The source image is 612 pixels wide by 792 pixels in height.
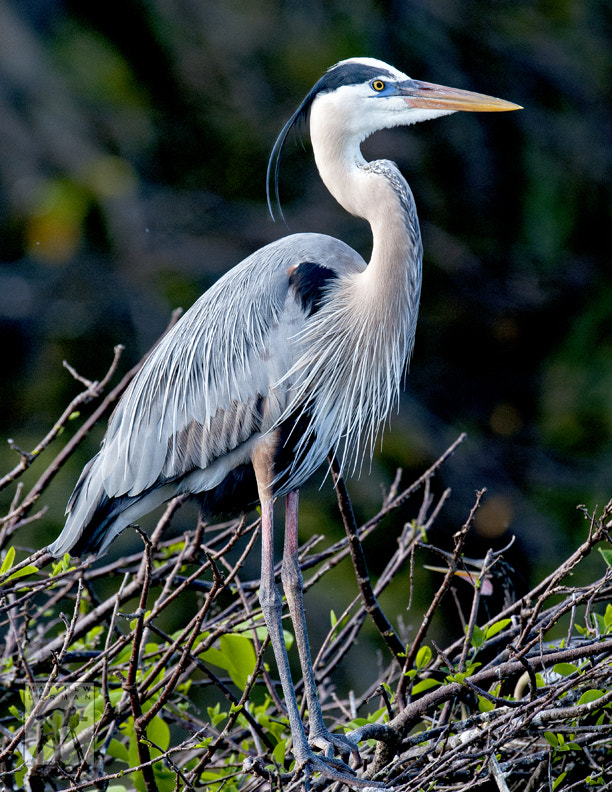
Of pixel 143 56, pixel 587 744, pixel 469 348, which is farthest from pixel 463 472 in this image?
pixel 587 744

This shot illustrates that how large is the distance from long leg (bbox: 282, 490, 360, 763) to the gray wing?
0.81 ft

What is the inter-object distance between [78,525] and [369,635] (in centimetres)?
285

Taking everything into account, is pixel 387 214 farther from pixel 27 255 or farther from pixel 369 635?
pixel 27 255

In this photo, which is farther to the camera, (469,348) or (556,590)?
(469,348)

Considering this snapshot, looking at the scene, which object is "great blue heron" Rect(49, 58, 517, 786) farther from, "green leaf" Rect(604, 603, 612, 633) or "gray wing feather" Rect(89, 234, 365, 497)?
"green leaf" Rect(604, 603, 612, 633)

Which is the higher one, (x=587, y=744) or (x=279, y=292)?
(x=279, y=292)

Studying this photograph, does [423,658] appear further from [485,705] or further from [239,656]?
[239,656]

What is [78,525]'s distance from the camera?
2.76 metres

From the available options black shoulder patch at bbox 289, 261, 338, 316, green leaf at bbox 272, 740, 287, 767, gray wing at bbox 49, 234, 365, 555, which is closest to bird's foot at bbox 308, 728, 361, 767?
green leaf at bbox 272, 740, 287, 767

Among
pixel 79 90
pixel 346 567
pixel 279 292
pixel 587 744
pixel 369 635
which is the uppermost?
pixel 79 90

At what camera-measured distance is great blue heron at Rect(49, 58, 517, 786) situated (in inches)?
109

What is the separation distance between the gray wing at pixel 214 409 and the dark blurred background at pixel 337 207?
2675 mm

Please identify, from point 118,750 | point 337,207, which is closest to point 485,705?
Answer: point 118,750

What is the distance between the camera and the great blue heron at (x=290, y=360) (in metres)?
2.76
